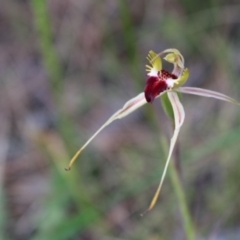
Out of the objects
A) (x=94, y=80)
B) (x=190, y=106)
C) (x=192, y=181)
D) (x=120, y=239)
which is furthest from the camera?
(x=94, y=80)

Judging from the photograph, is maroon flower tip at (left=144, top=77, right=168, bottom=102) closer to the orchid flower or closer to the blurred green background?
the orchid flower

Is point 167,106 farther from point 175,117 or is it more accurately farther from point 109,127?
point 109,127

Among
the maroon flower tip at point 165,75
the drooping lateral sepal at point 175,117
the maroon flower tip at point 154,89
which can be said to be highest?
the maroon flower tip at point 165,75

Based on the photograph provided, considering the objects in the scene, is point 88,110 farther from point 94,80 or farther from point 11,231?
point 11,231

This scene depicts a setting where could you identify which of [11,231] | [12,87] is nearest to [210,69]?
[12,87]

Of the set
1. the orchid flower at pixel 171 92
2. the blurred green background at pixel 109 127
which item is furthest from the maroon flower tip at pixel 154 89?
the blurred green background at pixel 109 127

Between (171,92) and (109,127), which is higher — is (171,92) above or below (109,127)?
below

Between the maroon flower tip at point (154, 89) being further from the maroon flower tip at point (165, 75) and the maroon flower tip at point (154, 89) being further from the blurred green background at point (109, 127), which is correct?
the blurred green background at point (109, 127)

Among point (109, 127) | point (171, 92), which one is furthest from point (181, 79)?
point (109, 127)
